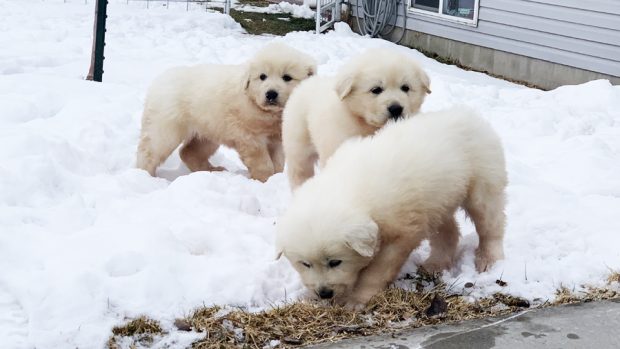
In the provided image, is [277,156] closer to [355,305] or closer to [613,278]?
[355,305]

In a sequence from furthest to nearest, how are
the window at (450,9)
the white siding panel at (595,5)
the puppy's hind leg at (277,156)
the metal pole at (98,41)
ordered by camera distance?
1. the window at (450,9)
2. the white siding panel at (595,5)
3. the metal pole at (98,41)
4. the puppy's hind leg at (277,156)

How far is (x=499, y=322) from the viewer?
369cm

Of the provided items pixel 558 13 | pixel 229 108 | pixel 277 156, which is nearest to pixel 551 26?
pixel 558 13

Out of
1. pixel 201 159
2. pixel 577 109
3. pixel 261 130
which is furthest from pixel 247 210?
pixel 577 109

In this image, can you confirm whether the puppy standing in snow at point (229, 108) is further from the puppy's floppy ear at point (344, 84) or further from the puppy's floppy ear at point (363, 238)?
the puppy's floppy ear at point (363, 238)

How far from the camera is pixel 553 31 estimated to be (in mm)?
11203

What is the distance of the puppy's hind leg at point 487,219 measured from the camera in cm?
430

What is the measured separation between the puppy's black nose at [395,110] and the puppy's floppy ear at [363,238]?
1294 millimetres

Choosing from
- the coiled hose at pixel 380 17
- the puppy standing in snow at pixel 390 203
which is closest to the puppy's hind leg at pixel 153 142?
the puppy standing in snow at pixel 390 203

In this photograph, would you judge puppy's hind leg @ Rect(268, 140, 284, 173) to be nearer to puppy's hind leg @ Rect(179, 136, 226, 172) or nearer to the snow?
puppy's hind leg @ Rect(179, 136, 226, 172)

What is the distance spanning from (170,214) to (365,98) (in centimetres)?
142

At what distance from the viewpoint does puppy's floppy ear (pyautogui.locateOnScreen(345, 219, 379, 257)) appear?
12.2 feet

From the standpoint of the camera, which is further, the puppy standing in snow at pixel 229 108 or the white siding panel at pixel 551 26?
the white siding panel at pixel 551 26

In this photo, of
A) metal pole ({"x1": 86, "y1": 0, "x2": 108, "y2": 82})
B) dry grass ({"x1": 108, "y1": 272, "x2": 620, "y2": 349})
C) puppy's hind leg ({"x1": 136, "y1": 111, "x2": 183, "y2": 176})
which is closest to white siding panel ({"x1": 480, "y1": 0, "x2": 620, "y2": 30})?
metal pole ({"x1": 86, "y1": 0, "x2": 108, "y2": 82})
